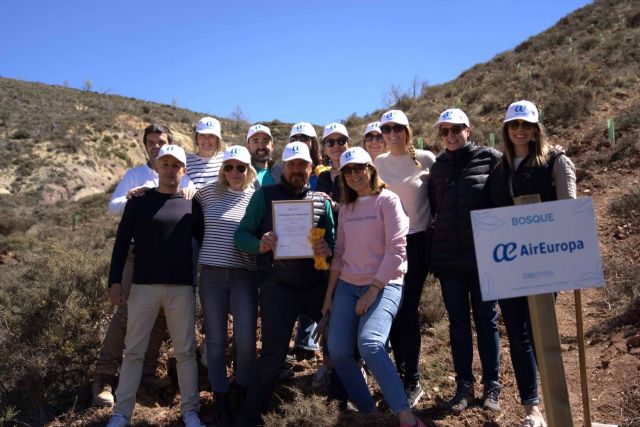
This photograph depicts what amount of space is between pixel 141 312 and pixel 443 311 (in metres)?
3.63

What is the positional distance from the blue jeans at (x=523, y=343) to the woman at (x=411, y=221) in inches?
30.8

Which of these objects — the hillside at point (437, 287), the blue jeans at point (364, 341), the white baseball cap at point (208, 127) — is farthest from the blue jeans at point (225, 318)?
the white baseball cap at point (208, 127)

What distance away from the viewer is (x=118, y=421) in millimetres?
4156

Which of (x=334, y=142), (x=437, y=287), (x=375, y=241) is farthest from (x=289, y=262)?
(x=437, y=287)

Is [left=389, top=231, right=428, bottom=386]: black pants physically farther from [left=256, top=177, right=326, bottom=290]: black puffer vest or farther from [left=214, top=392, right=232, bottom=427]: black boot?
[left=214, top=392, right=232, bottom=427]: black boot

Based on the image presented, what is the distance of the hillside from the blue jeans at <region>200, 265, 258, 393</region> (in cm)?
49

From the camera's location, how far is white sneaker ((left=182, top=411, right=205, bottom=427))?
4.21 metres

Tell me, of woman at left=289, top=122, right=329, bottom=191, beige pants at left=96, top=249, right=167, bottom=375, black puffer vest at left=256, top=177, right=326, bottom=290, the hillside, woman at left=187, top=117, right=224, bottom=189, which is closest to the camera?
black puffer vest at left=256, top=177, right=326, bottom=290

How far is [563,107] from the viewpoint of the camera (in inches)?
520

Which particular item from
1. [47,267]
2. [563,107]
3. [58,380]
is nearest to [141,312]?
[58,380]

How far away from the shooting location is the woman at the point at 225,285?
4.33 metres

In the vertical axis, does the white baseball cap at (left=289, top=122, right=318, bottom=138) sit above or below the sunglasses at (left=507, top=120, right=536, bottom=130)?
above

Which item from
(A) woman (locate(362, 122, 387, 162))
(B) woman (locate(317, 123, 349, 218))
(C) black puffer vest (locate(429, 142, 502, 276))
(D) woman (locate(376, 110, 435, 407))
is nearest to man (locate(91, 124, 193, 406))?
(B) woman (locate(317, 123, 349, 218))

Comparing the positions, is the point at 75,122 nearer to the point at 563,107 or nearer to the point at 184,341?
the point at 563,107
